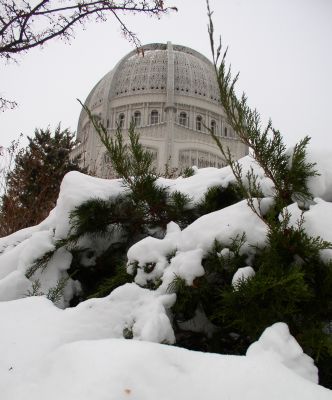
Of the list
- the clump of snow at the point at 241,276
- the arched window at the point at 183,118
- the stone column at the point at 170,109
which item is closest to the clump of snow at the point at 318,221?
the clump of snow at the point at 241,276

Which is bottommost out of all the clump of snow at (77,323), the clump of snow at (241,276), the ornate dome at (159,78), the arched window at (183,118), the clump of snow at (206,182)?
the clump of snow at (77,323)

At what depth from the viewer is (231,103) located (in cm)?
162

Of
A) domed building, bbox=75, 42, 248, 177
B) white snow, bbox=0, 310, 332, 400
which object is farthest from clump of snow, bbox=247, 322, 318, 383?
domed building, bbox=75, 42, 248, 177

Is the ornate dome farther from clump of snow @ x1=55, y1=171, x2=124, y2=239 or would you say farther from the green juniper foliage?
the green juniper foliage

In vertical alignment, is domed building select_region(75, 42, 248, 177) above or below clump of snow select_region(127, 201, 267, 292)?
above

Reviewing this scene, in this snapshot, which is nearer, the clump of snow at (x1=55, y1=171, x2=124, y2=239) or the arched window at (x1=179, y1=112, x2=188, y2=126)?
the clump of snow at (x1=55, y1=171, x2=124, y2=239)

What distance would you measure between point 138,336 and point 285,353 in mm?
603

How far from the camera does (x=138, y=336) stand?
4.78 ft

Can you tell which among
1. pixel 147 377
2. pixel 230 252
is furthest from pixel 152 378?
pixel 230 252

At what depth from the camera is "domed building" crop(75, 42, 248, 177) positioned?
104ft

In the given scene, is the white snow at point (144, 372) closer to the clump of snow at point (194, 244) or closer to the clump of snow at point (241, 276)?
the clump of snow at point (241, 276)

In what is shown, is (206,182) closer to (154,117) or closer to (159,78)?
(154,117)

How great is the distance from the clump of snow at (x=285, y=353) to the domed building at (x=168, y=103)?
30.3 metres

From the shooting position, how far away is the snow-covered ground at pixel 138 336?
1022 mm
